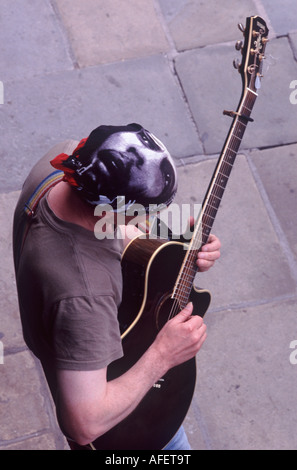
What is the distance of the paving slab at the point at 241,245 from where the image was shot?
366 cm

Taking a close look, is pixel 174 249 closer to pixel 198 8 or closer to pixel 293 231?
pixel 293 231

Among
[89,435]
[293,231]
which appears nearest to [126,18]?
[293,231]

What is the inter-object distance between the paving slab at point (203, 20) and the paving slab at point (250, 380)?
224 cm

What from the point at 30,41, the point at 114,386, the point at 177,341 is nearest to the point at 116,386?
the point at 114,386

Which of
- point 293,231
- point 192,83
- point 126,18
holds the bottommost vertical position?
point 293,231

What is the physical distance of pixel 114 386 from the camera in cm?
195

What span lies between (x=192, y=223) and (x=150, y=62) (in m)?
2.31

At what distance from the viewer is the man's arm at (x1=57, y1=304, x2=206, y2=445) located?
1.74 metres

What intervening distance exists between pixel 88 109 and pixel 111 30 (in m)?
0.79

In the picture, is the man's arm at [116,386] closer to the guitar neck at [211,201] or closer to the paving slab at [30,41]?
the guitar neck at [211,201]

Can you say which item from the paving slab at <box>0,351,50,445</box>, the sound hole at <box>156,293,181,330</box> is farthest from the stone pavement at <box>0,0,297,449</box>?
the sound hole at <box>156,293,181,330</box>

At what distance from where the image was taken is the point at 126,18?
457cm

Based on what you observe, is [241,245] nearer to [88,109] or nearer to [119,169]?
[88,109]

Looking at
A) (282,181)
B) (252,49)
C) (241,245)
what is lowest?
(241,245)
